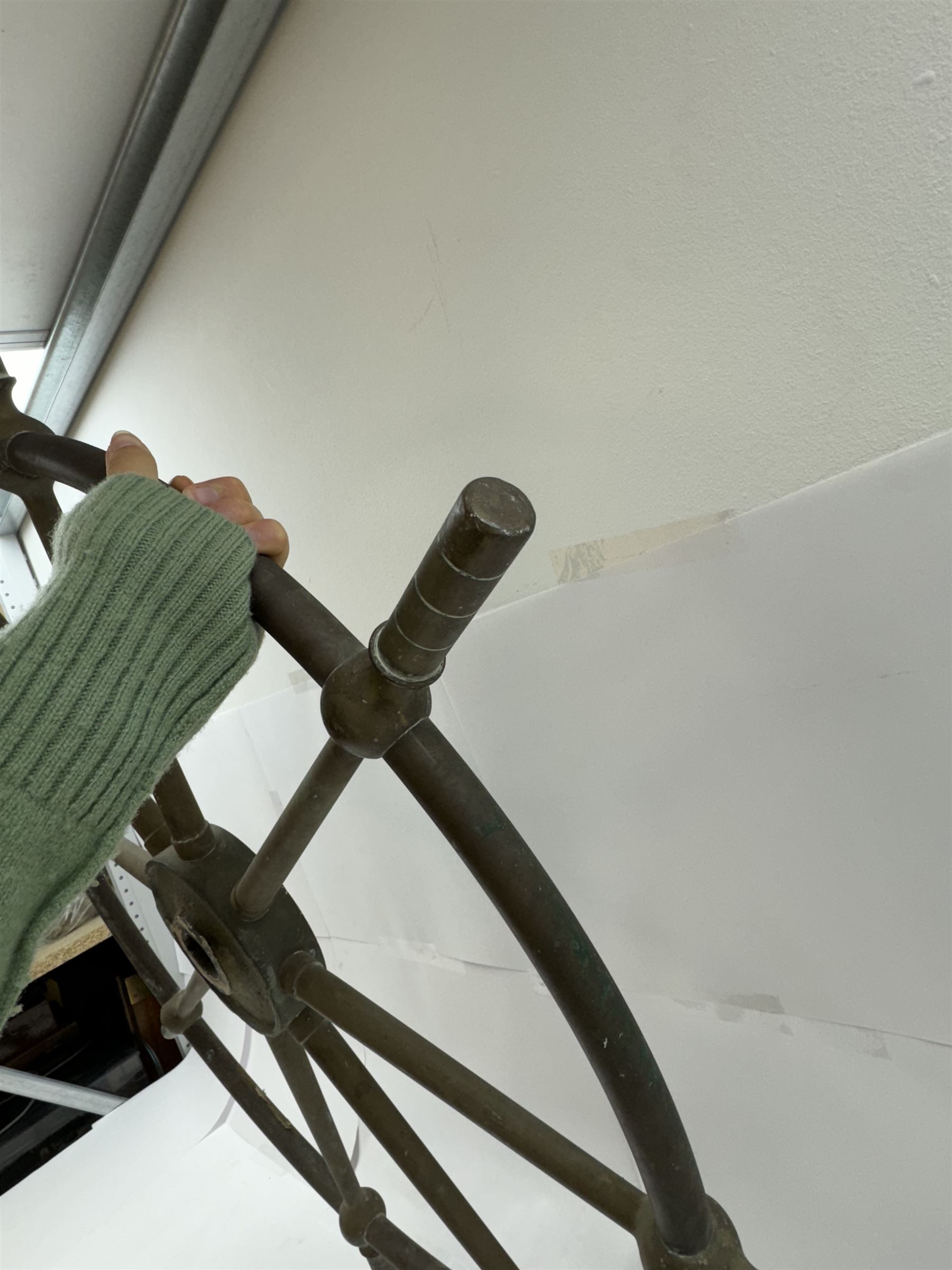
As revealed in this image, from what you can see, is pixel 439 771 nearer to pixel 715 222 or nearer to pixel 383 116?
pixel 715 222

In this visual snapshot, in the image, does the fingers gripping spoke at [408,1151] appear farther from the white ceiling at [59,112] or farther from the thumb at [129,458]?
the white ceiling at [59,112]

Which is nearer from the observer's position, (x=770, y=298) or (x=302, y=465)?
(x=770, y=298)

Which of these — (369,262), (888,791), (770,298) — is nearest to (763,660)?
(888,791)

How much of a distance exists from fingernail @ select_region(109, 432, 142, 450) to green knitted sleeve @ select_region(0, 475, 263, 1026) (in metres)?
0.05

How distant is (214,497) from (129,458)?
1.7 inches

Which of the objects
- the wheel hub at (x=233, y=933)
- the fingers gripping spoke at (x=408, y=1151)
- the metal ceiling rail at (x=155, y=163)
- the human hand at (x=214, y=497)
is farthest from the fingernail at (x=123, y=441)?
the metal ceiling rail at (x=155, y=163)

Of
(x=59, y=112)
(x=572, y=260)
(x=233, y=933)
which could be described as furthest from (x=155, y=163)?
(x=233, y=933)

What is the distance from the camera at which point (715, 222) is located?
18.4 inches

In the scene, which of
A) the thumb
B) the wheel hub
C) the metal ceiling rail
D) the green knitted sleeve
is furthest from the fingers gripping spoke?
the metal ceiling rail

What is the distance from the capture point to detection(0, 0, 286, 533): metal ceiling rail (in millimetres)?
750

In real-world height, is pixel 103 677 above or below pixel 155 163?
below

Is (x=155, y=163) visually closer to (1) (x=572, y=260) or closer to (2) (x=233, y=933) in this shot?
(1) (x=572, y=260)

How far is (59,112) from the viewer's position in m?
0.83

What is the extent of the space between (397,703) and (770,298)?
1.10ft
